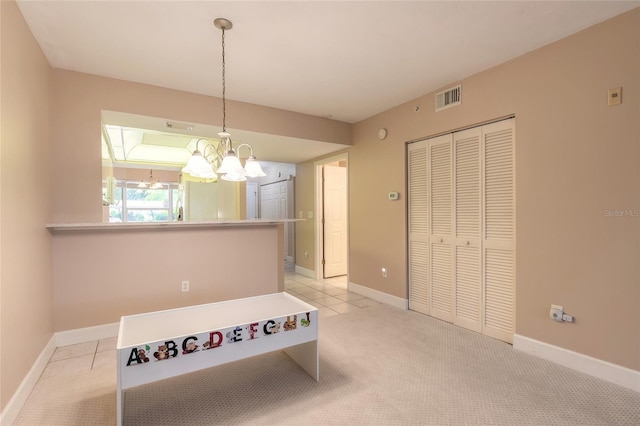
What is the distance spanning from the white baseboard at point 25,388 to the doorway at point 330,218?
148 inches

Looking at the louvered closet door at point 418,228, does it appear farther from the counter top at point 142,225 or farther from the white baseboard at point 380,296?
the counter top at point 142,225

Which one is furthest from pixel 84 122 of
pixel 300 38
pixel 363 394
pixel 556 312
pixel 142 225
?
pixel 556 312

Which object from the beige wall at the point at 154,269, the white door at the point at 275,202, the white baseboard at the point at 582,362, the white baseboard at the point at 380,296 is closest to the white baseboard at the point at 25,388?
the beige wall at the point at 154,269

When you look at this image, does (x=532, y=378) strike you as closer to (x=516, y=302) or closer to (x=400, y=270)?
(x=516, y=302)

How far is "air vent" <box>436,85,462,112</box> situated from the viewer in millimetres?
3129

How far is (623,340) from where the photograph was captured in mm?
2074

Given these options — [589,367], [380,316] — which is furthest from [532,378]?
[380,316]

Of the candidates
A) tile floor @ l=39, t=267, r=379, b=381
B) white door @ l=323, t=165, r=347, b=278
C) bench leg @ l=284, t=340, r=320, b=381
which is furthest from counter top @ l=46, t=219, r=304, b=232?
white door @ l=323, t=165, r=347, b=278

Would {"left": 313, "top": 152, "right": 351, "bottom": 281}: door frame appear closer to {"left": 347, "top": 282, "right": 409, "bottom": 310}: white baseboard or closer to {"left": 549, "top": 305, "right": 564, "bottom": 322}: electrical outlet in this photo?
{"left": 347, "top": 282, "right": 409, "bottom": 310}: white baseboard

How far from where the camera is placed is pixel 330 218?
220 inches

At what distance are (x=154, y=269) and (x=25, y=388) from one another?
4.24ft

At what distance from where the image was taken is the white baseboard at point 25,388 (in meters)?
1.71

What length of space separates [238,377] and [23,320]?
1408mm

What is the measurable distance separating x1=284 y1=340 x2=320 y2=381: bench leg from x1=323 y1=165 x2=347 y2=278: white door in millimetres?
3195
